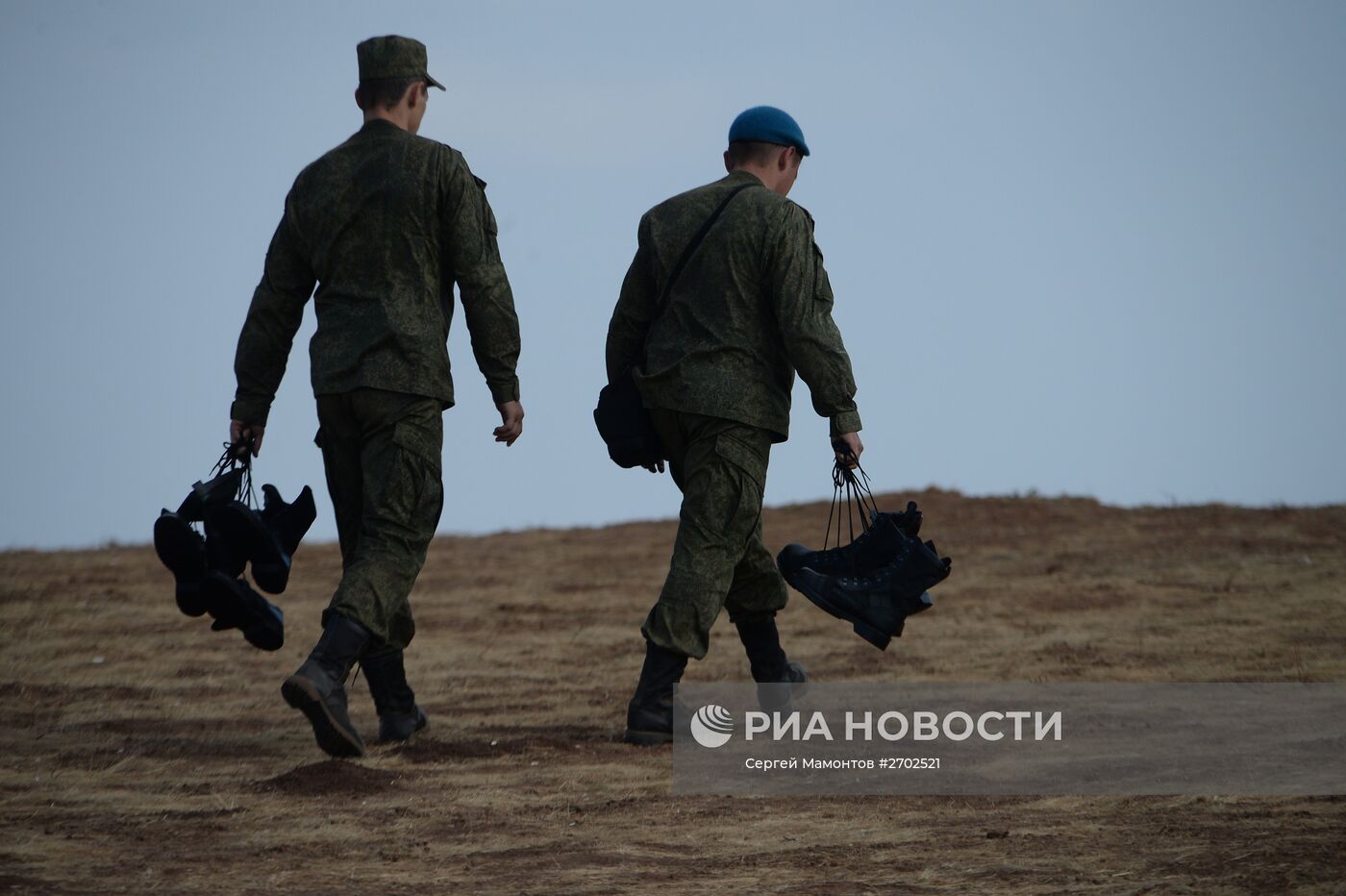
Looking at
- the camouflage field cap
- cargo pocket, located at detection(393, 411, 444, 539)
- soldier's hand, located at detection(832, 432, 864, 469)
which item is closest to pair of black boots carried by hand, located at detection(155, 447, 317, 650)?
cargo pocket, located at detection(393, 411, 444, 539)

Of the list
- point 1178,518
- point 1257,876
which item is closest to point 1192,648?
point 1257,876

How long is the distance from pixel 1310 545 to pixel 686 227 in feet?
27.0

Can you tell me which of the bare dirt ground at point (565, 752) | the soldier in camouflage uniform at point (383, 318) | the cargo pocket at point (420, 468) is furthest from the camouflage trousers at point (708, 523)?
the cargo pocket at point (420, 468)

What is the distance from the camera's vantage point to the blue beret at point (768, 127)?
18.9ft

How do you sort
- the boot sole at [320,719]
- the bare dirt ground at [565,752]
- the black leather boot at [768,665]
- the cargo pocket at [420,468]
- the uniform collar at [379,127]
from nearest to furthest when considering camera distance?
1. the bare dirt ground at [565,752]
2. the boot sole at [320,719]
3. the cargo pocket at [420,468]
4. the uniform collar at [379,127]
5. the black leather boot at [768,665]

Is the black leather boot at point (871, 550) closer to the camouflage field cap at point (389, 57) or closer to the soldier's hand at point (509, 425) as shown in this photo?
the soldier's hand at point (509, 425)

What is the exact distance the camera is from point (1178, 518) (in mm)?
14273

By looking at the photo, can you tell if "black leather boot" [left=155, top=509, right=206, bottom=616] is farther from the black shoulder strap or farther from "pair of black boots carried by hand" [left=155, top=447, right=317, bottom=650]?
the black shoulder strap

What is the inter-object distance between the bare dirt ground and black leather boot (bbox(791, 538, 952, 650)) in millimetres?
719

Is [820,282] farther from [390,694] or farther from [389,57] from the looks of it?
[390,694]

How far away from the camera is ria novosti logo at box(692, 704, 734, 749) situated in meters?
5.50

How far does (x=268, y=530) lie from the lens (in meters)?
5.23

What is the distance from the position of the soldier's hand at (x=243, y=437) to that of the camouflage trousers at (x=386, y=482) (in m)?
0.25

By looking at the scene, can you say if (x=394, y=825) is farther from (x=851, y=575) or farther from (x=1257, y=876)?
(x=1257, y=876)
